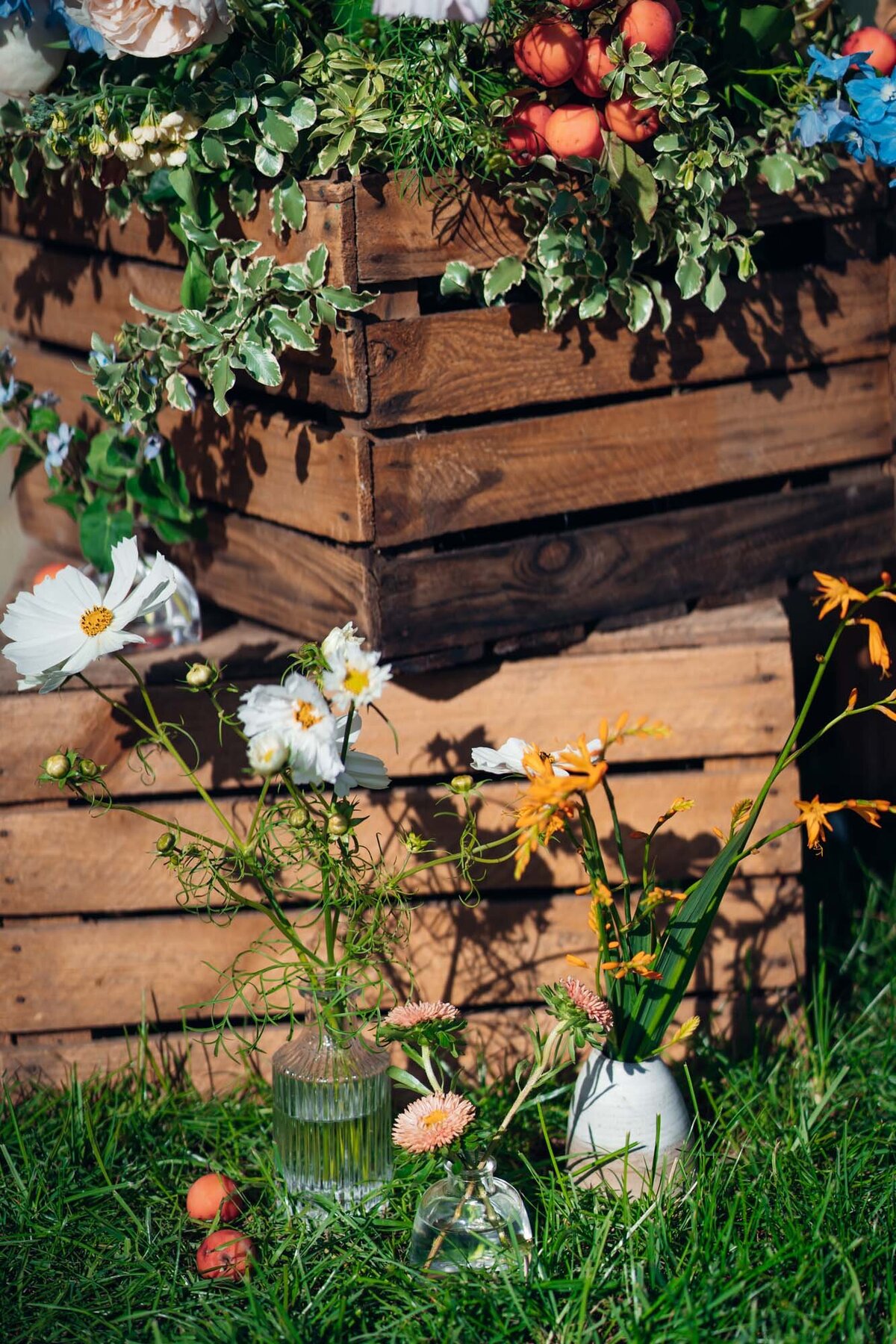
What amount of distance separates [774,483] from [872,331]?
248 millimetres

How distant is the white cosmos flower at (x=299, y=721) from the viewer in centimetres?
147

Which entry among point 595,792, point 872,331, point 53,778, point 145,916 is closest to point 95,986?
point 145,916

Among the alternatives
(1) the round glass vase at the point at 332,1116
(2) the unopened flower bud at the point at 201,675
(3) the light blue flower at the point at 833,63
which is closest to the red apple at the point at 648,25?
(3) the light blue flower at the point at 833,63

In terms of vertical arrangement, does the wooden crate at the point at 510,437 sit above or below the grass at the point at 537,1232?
above

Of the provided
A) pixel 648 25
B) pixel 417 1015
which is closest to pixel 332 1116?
pixel 417 1015

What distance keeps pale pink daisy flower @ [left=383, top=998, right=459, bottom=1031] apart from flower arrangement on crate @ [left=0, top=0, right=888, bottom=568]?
0.73 m

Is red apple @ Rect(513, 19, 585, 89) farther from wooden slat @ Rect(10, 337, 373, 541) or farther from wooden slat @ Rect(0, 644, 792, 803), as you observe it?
wooden slat @ Rect(0, 644, 792, 803)

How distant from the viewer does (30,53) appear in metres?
1.83

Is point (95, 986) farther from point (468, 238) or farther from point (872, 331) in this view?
point (872, 331)

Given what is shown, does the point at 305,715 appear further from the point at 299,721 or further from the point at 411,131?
the point at 411,131

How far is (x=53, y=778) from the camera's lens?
159 centimetres

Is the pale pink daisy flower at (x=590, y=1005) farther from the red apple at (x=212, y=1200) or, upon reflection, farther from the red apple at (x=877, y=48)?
the red apple at (x=877, y=48)

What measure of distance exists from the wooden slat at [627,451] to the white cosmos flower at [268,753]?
401mm

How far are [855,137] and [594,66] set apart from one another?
1.16ft
